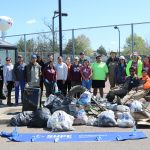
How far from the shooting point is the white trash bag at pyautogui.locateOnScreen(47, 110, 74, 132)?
32.5 feet

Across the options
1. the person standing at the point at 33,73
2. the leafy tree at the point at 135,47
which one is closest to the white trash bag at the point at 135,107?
the person standing at the point at 33,73

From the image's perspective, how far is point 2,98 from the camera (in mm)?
14836

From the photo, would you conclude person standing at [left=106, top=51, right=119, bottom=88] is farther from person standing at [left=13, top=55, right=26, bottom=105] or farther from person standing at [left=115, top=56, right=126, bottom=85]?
person standing at [left=13, top=55, right=26, bottom=105]

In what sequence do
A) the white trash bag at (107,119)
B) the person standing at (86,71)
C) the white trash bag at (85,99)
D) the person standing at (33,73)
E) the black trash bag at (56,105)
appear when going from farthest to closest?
the person standing at (86,71)
the person standing at (33,73)
the white trash bag at (85,99)
the black trash bag at (56,105)
the white trash bag at (107,119)

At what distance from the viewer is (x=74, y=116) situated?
11211 mm

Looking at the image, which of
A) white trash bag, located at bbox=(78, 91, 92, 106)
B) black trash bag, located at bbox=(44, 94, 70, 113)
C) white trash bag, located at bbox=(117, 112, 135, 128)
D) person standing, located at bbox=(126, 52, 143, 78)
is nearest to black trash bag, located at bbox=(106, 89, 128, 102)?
person standing, located at bbox=(126, 52, 143, 78)

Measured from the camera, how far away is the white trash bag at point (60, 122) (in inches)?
390

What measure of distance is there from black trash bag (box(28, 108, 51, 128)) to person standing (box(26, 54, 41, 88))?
2.92 meters

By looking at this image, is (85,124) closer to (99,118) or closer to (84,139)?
(99,118)

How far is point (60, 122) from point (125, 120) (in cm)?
173

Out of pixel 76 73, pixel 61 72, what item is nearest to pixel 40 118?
pixel 61 72

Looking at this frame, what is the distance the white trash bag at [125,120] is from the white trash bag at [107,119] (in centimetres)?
16

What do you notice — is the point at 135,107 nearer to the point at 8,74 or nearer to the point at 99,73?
the point at 99,73

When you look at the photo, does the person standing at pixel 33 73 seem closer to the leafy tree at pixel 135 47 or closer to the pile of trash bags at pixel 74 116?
the pile of trash bags at pixel 74 116
